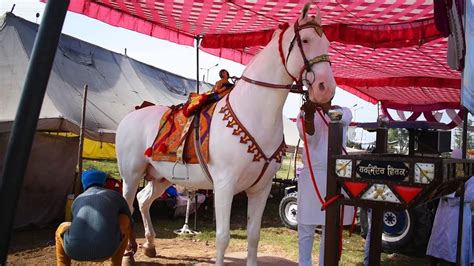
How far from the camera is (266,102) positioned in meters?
3.25

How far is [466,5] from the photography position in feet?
8.44

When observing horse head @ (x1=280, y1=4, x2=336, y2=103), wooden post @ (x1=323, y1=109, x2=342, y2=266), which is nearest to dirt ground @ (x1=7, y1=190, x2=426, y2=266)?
horse head @ (x1=280, y1=4, x2=336, y2=103)

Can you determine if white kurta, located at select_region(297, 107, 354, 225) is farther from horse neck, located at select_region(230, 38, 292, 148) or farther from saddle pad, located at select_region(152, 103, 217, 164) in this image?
saddle pad, located at select_region(152, 103, 217, 164)

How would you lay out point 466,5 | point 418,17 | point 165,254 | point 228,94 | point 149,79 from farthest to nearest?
point 149,79
point 165,254
point 418,17
point 228,94
point 466,5

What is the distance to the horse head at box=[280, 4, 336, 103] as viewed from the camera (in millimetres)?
2826

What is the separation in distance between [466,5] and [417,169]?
4.48 ft

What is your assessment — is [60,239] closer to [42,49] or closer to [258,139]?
[258,139]

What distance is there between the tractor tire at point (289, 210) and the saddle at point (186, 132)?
343 centimetres

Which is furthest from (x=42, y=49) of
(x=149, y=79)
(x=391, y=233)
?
(x=149, y=79)

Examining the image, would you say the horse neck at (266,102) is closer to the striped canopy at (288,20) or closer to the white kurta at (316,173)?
the white kurta at (316,173)

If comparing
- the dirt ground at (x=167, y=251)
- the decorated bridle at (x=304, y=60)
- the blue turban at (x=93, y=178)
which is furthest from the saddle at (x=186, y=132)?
the dirt ground at (x=167, y=251)

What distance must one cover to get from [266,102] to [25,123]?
88.9 inches

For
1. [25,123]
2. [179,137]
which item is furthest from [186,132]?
[25,123]

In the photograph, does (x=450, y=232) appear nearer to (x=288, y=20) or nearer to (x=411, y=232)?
(x=411, y=232)
